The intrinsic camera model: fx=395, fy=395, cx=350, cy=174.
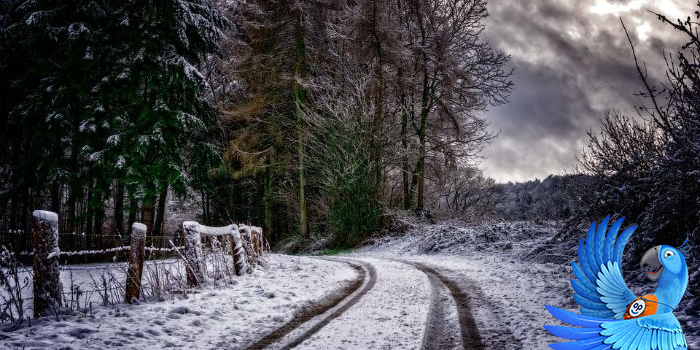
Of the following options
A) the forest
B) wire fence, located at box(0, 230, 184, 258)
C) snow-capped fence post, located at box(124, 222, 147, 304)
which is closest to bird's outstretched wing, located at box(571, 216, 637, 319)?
wire fence, located at box(0, 230, 184, 258)

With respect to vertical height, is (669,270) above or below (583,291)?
above

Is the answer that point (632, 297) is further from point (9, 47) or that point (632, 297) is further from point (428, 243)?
point (9, 47)

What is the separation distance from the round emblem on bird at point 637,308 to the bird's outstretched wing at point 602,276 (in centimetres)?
2

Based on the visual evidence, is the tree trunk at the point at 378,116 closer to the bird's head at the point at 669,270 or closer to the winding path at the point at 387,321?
the winding path at the point at 387,321

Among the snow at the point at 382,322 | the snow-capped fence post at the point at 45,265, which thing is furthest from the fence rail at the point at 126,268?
the snow at the point at 382,322

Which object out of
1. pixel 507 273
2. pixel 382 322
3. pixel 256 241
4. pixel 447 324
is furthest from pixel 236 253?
pixel 507 273

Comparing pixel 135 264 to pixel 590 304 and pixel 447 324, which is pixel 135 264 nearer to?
pixel 447 324

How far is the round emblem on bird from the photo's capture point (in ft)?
5.65

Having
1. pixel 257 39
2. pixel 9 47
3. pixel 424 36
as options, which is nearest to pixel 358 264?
pixel 424 36

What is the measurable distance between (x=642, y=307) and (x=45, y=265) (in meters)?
5.37

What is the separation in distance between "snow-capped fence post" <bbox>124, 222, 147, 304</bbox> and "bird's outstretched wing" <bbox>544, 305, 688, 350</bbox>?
5123 millimetres

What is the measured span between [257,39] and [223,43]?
2025 mm

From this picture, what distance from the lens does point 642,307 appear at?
1.73 m

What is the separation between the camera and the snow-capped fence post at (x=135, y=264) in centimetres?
516
